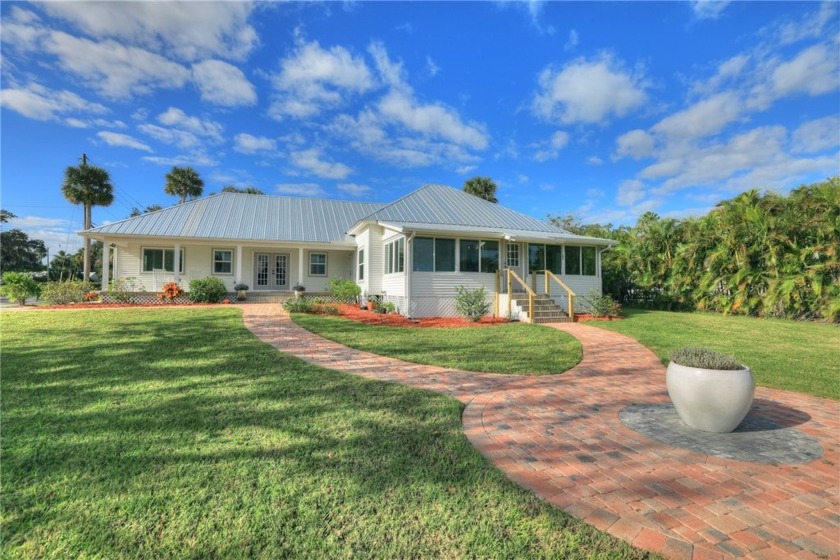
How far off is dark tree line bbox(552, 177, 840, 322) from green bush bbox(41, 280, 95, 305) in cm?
2516

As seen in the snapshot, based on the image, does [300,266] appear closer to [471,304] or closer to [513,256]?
[471,304]

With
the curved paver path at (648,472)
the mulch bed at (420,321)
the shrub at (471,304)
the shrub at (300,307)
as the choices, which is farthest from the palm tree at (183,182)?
the curved paver path at (648,472)

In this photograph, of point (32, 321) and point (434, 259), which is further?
point (434, 259)

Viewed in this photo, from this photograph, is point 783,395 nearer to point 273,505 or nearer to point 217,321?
point 273,505

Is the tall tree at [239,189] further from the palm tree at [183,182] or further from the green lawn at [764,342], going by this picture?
the green lawn at [764,342]

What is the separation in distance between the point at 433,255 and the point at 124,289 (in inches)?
579

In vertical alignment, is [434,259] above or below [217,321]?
above

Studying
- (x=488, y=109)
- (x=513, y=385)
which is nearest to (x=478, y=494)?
(x=513, y=385)

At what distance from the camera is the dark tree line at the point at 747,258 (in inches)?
511

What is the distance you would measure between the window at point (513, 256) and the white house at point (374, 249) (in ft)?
0.13

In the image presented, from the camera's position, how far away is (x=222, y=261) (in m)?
19.2

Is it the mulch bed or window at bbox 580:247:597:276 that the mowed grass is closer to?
the mulch bed

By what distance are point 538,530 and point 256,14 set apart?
13717mm

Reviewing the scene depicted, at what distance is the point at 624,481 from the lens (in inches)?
115
